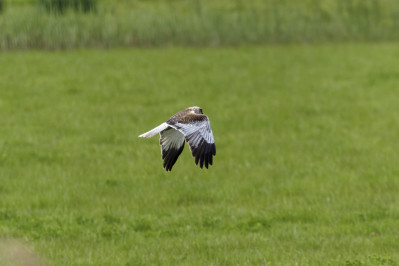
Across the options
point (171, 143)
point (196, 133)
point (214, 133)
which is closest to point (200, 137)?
point (196, 133)

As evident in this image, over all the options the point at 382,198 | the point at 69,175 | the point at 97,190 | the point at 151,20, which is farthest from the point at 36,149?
the point at 151,20

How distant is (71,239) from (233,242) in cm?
245

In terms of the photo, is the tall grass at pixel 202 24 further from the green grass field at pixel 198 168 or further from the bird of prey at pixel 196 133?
the bird of prey at pixel 196 133

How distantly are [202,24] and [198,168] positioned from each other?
600 inches

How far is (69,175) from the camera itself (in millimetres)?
13047

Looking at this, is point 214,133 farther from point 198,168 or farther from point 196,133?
point 196,133

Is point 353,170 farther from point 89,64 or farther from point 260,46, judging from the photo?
point 260,46

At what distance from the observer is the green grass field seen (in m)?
9.66

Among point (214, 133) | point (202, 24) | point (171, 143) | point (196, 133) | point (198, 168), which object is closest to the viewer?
point (196, 133)

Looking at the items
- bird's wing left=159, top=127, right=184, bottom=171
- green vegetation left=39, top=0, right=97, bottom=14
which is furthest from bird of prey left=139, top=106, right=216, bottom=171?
green vegetation left=39, top=0, right=97, bottom=14

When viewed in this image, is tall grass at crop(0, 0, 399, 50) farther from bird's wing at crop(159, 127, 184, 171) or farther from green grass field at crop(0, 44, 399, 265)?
bird's wing at crop(159, 127, 184, 171)

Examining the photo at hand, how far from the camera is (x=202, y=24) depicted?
28266 mm

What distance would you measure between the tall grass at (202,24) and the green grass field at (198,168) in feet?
4.96

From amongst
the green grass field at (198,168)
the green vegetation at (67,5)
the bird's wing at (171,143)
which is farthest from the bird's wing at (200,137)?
the green vegetation at (67,5)
